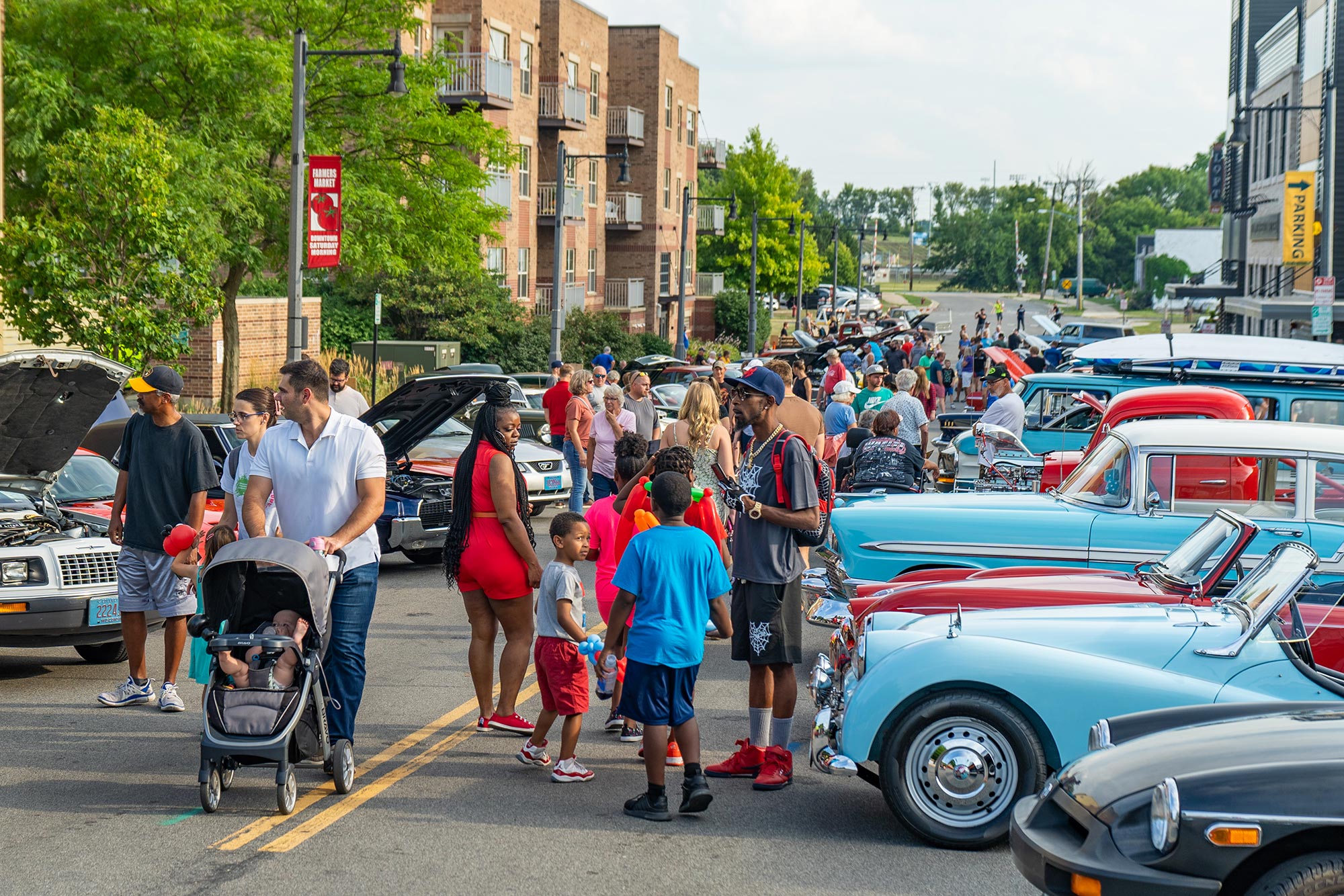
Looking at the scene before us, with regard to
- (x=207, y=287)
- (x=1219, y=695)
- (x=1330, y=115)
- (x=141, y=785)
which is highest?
(x=1330, y=115)

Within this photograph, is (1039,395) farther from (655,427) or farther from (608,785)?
(608,785)

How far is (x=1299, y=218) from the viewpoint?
4244cm

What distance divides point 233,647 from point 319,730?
643 mm

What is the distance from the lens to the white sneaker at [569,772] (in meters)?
7.42

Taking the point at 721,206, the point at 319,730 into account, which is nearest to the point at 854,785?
the point at 319,730

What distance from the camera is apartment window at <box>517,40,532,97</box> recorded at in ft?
158

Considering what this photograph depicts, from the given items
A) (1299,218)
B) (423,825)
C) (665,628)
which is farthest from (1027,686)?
(1299,218)

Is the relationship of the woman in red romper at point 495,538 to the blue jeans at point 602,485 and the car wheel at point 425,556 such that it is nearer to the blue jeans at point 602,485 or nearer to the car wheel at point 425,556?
the blue jeans at point 602,485

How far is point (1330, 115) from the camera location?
39.3 metres

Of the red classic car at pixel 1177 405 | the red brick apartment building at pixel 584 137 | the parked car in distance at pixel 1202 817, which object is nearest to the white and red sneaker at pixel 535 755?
the parked car in distance at pixel 1202 817

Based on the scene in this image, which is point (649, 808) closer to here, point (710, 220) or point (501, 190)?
point (501, 190)

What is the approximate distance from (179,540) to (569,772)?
2.90 m

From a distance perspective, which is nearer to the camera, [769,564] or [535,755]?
[769,564]

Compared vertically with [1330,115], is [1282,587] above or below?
below
